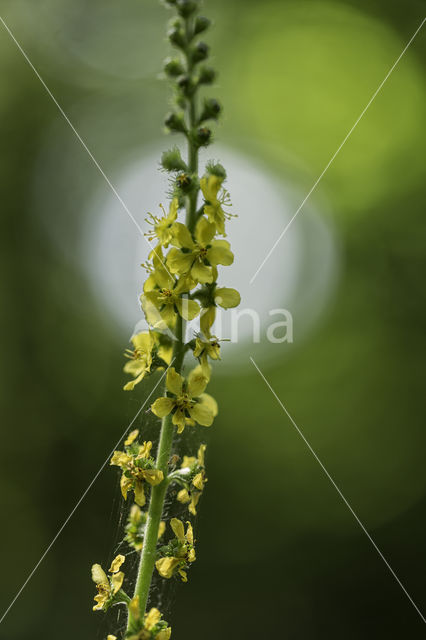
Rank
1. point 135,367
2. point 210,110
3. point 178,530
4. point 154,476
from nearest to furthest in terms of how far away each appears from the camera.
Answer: point 154,476 < point 178,530 < point 210,110 < point 135,367

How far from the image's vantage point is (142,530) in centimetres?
284

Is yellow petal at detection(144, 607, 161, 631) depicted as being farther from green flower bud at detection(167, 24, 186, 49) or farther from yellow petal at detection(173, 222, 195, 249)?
green flower bud at detection(167, 24, 186, 49)

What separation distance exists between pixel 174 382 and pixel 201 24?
1998 millimetres

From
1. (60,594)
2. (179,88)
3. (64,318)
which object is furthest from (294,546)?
(179,88)

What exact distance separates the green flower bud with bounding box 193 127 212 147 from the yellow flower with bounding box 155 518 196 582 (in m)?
1.98

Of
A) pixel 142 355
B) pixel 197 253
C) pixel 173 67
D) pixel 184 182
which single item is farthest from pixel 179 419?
pixel 173 67

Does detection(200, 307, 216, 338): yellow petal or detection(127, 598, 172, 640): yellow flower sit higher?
detection(200, 307, 216, 338): yellow petal

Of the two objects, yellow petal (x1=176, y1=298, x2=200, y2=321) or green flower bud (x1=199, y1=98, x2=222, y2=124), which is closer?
yellow petal (x1=176, y1=298, x2=200, y2=321)

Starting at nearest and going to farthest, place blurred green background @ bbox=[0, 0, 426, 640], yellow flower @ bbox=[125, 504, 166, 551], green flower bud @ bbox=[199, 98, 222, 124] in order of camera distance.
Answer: yellow flower @ bbox=[125, 504, 166, 551]
green flower bud @ bbox=[199, 98, 222, 124]
blurred green background @ bbox=[0, 0, 426, 640]

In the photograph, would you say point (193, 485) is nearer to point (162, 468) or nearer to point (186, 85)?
point (162, 468)

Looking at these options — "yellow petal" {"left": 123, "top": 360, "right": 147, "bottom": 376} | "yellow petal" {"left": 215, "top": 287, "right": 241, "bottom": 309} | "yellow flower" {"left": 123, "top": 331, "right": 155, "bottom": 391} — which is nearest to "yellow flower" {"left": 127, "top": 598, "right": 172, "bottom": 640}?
"yellow flower" {"left": 123, "top": 331, "right": 155, "bottom": 391}

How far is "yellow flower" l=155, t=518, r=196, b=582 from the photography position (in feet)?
8.61

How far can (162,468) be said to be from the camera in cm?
259

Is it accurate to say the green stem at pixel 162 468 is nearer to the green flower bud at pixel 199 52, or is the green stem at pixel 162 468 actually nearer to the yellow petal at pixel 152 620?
the yellow petal at pixel 152 620
